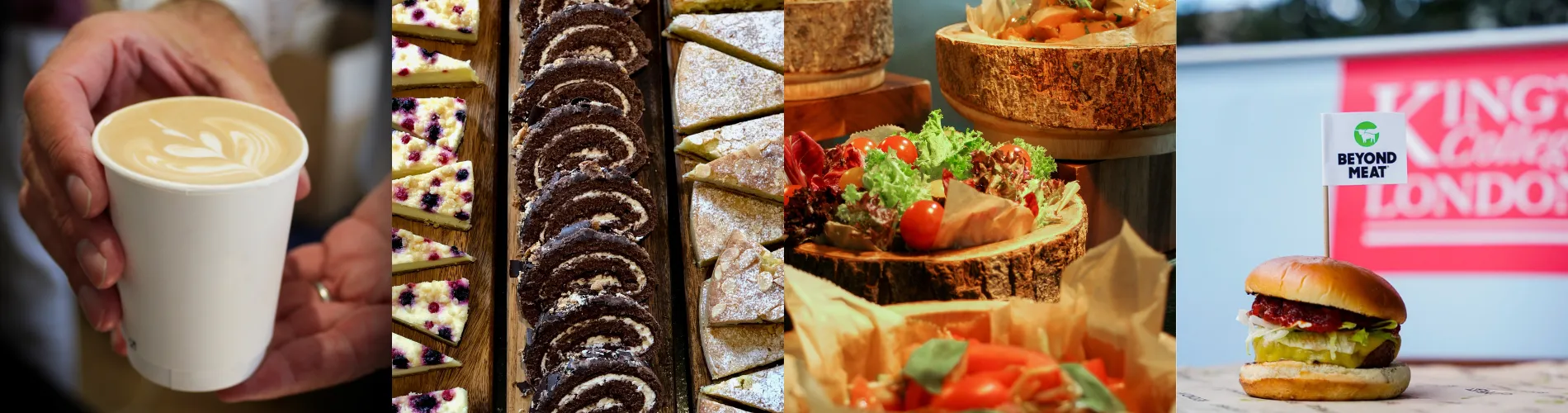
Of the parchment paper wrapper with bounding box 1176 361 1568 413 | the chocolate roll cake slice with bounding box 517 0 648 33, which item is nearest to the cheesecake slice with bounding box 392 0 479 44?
the chocolate roll cake slice with bounding box 517 0 648 33

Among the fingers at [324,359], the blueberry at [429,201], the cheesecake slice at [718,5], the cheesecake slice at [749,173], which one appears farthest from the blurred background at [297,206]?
the cheesecake slice at [749,173]

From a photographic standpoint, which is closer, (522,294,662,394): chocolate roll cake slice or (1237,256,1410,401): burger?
(522,294,662,394): chocolate roll cake slice

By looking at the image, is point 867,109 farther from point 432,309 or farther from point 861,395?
point 432,309

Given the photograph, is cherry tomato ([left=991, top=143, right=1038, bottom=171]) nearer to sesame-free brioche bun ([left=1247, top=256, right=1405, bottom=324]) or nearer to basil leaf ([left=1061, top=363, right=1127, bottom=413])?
basil leaf ([left=1061, top=363, right=1127, bottom=413])

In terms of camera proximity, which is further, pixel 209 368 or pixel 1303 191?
pixel 1303 191

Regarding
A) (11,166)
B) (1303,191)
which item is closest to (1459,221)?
(1303,191)

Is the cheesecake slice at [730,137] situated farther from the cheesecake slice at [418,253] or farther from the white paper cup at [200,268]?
the white paper cup at [200,268]

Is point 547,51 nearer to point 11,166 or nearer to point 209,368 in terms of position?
point 209,368
